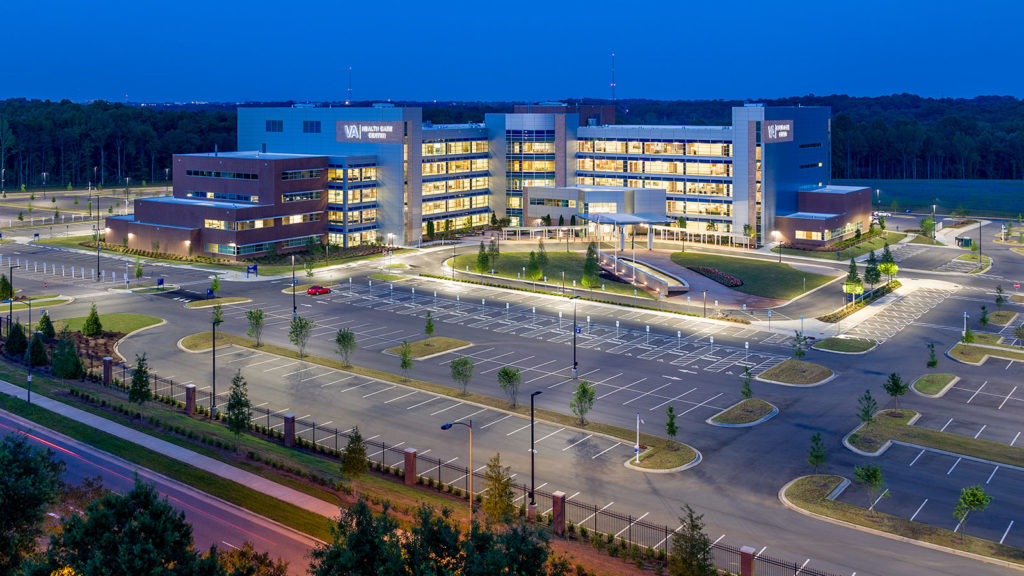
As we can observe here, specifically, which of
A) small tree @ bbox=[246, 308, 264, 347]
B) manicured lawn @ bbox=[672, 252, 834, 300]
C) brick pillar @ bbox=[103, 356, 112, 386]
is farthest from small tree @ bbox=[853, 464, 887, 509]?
manicured lawn @ bbox=[672, 252, 834, 300]

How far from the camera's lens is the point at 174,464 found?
157 feet

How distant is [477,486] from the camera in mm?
46594

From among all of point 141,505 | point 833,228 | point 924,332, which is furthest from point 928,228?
point 141,505

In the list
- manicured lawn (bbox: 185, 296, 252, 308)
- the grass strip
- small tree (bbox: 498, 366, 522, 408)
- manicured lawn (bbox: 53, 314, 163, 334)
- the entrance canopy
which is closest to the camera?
the grass strip

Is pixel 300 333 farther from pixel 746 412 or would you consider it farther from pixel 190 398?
pixel 746 412

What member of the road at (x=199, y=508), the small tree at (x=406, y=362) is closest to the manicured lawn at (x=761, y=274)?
the small tree at (x=406, y=362)

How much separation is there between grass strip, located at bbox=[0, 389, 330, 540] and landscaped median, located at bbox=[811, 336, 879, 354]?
49406 millimetres

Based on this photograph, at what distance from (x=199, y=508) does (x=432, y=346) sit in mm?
33423

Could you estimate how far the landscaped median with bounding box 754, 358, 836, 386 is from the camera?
65750 millimetres

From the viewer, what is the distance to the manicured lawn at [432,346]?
241ft

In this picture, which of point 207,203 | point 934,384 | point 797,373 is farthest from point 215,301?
point 934,384

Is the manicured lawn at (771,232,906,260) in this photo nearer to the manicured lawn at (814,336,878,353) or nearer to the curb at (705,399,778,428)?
the manicured lawn at (814,336,878,353)

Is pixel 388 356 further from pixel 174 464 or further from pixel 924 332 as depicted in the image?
pixel 924 332

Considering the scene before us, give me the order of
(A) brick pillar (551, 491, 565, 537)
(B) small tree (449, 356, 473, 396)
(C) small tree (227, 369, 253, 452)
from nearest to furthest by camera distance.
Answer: (A) brick pillar (551, 491, 565, 537)
(C) small tree (227, 369, 253, 452)
(B) small tree (449, 356, 473, 396)
